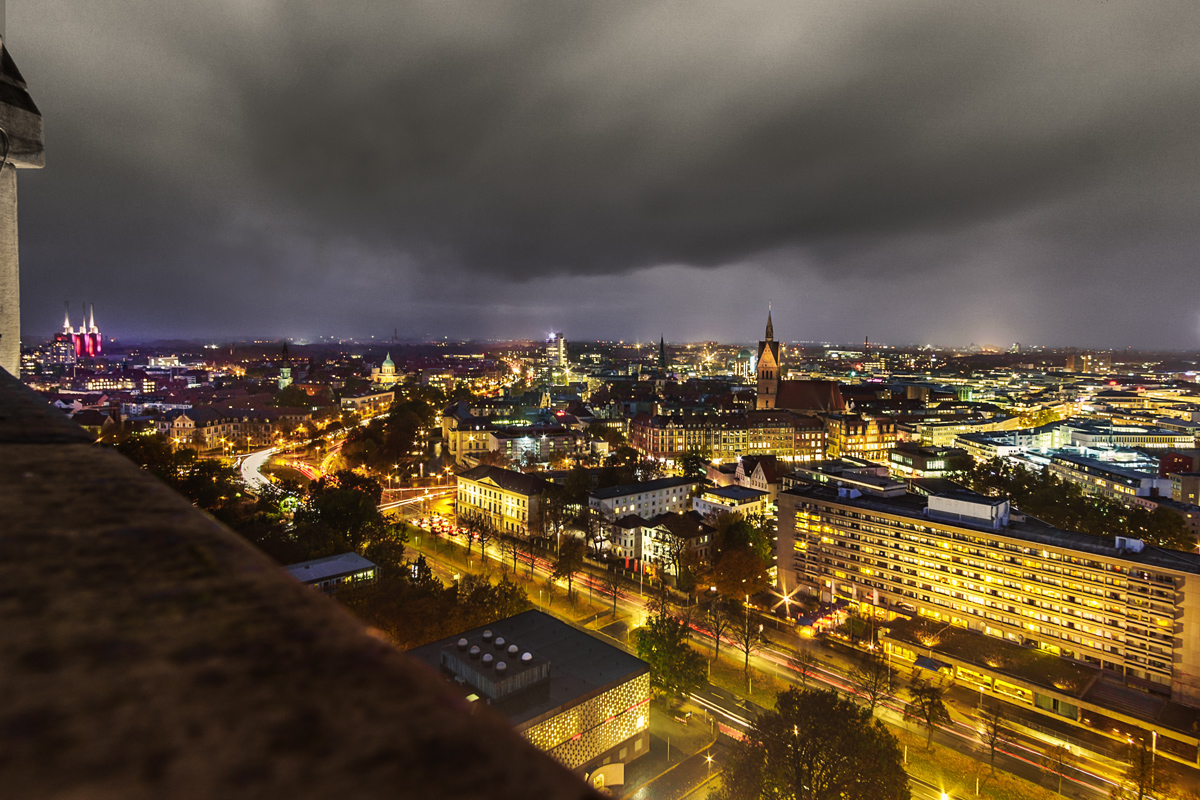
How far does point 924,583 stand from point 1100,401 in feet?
266

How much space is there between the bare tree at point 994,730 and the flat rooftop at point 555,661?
8800 mm

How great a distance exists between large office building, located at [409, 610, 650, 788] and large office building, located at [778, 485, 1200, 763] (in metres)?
10.2

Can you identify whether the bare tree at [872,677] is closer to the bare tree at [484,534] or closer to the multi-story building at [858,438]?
the bare tree at [484,534]

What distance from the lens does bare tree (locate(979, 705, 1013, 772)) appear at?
1448 cm

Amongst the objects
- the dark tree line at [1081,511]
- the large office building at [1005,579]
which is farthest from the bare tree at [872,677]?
the dark tree line at [1081,511]

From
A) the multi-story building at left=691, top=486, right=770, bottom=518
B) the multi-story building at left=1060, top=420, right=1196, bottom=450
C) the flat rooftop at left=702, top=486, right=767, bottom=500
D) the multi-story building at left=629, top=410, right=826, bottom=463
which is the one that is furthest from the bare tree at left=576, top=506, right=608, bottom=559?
the multi-story building at left=1060, top=420, right=1196, bottom=450

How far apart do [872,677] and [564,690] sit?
962cm

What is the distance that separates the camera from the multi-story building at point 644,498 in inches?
1209

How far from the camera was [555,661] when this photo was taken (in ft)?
50.0

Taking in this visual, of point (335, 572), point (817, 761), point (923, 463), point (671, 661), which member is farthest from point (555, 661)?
point (923, 463)

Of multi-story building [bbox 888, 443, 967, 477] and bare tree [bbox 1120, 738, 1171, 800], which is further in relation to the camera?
multi-story building [bbox 888, 443, 967, 477]

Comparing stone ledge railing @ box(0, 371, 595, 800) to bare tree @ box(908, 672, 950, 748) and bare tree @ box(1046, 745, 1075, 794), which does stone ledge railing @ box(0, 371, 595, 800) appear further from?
bare tree @ box(1046, 745, 1075, 794)

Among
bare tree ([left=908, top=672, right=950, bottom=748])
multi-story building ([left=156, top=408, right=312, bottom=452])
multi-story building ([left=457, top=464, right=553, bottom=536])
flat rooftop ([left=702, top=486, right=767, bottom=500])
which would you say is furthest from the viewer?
multi-story building ([left=156, top=408, right=312, bottom=452])

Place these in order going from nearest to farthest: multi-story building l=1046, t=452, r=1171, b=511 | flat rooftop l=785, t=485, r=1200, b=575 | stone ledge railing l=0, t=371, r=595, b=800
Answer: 1. stone ledge railing l=0, t=371, r=595, b=800
2. flat rooftop l=785, t=485, r=1200, b=575
3. multi-story building l=1046, t=452, r=1171, b=511
